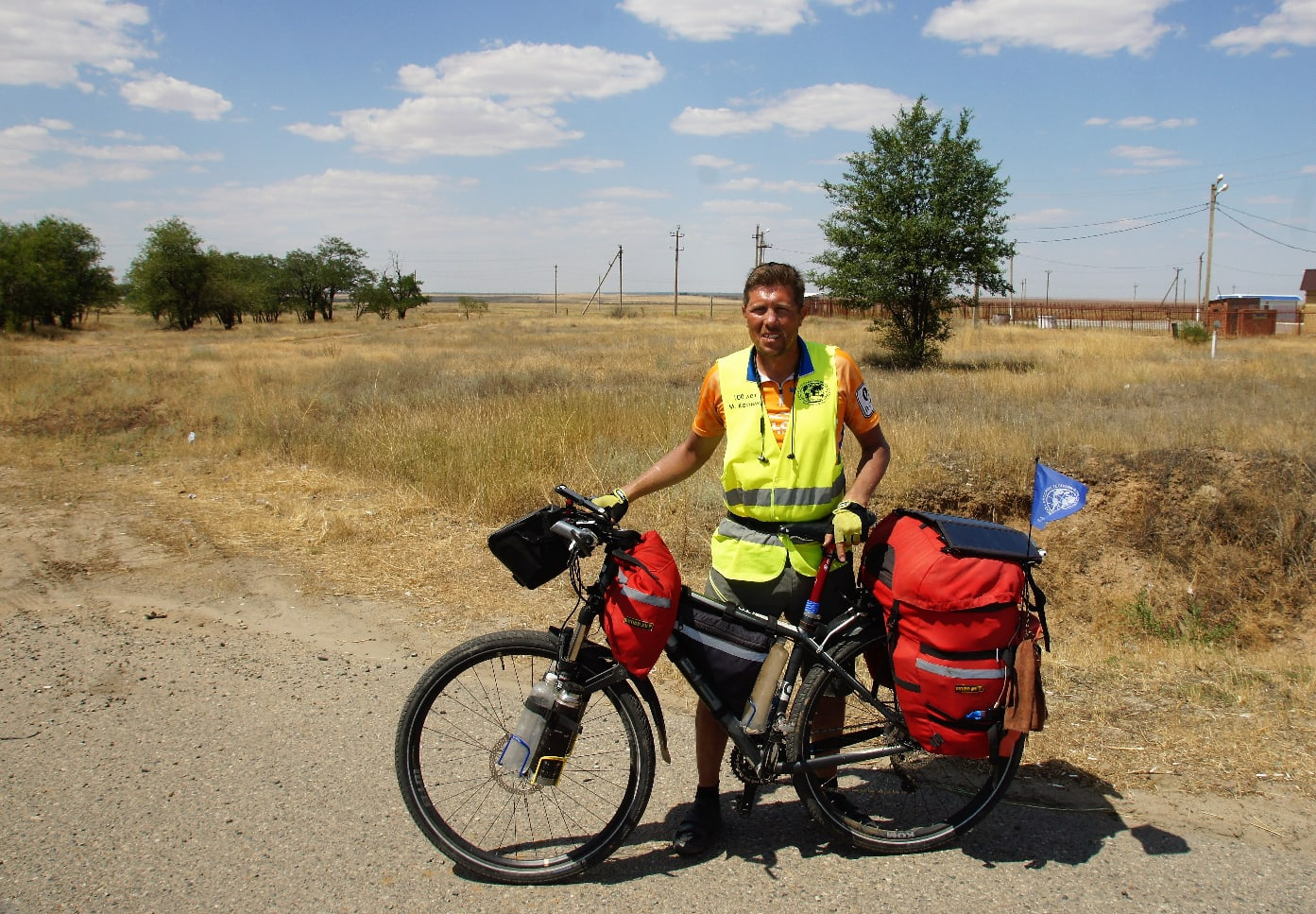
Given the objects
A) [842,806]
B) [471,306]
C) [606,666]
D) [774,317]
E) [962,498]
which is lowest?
[842,806]

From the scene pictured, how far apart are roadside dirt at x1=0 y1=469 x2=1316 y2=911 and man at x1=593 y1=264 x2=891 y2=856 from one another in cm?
56

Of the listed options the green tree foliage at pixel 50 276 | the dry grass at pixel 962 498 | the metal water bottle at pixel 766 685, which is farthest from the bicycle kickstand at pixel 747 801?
the green tree foliage at pixel 50 276

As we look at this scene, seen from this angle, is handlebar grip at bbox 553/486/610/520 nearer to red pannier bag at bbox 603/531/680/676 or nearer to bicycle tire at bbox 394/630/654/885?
red pannier bag at bbox 603/531/680/676

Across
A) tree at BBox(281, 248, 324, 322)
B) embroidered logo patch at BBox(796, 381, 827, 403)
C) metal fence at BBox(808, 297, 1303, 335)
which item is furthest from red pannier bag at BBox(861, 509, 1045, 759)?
tree at BBox(281, 248, 324, 322)

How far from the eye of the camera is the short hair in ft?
9.80

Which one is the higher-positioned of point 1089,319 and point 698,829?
point 1089,319

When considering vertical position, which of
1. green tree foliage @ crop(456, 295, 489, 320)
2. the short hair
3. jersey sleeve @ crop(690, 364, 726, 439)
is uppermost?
green tree foliage @ crop(456, 295, 489, 320)

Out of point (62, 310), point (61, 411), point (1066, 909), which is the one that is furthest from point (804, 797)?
point (62, 310)

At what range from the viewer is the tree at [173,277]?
198ft

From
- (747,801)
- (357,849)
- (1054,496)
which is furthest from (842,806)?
(357,849)

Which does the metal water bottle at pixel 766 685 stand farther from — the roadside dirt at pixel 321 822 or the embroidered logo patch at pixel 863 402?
the embroidered logo patch at pixel 863 402

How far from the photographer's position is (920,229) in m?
23.9

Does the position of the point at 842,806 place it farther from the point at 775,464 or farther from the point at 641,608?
the point at 775,464

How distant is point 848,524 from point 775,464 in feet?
1.16
